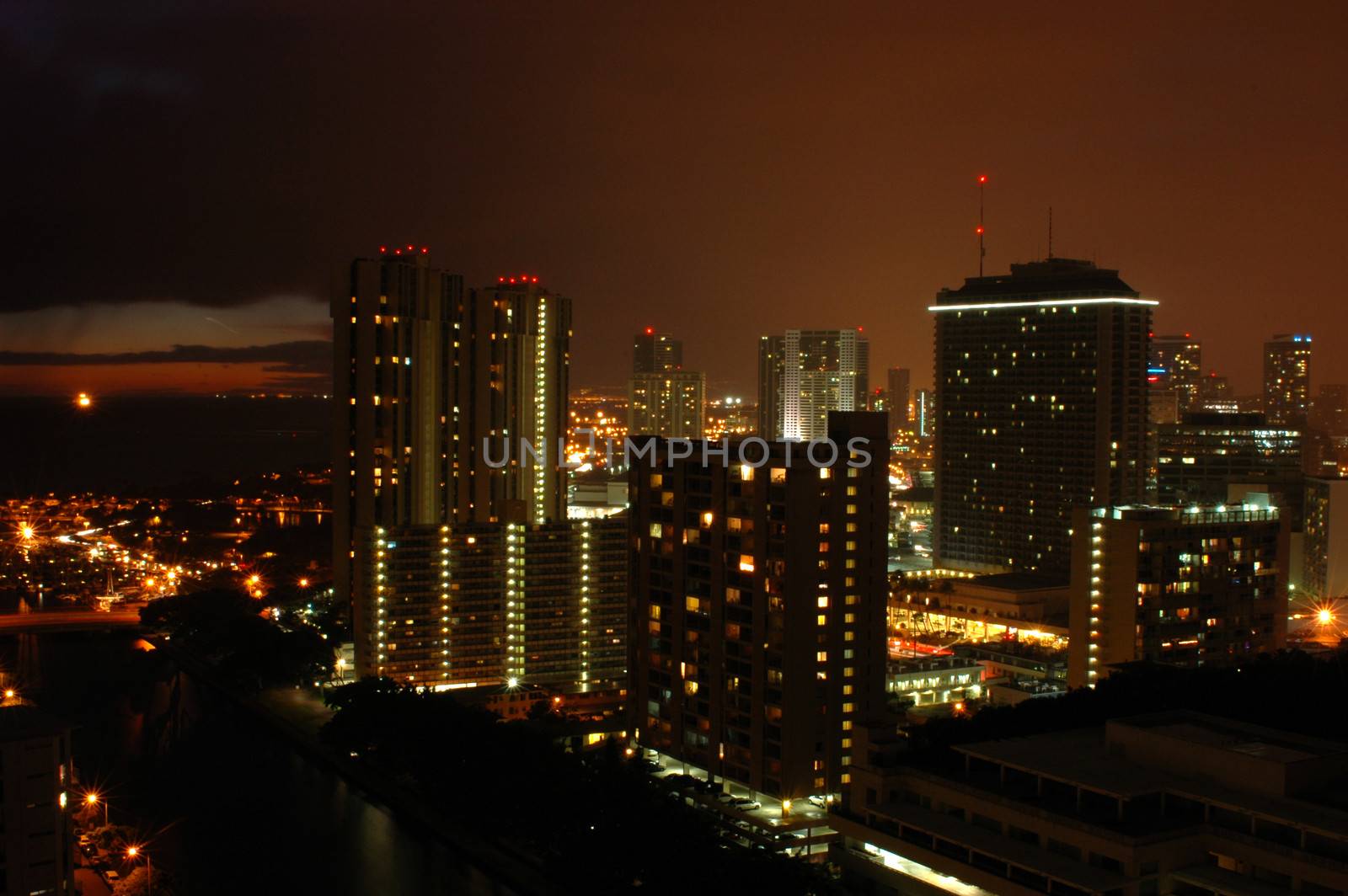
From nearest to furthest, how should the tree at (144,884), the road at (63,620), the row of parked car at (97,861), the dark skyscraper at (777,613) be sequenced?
1. the tree at (144,884)
2. the row of parked car at (97,861)
3. the dark skyscraper at (777,613)
4. the road at (63,620)

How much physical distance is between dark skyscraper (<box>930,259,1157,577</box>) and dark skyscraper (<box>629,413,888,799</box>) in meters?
11.2

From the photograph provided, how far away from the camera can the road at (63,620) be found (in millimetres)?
18125

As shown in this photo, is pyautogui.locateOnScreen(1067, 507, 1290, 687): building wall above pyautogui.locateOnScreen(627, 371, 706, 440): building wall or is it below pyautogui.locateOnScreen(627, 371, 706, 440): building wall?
below

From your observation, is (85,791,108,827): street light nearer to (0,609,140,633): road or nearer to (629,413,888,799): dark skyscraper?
(629,413,888,799): dark skyscraper

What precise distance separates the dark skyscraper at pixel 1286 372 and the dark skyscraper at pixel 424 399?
2623cm

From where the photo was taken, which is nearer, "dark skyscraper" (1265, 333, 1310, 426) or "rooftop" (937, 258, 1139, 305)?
"rooftop" (937, 258, 1139, 305)

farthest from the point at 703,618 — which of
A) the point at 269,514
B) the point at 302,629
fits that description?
the point at 269,514

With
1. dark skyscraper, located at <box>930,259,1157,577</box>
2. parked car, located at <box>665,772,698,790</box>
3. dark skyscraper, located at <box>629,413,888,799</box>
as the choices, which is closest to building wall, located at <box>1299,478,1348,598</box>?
dark skyscraper, located at <box>930,259,1157,577</box>

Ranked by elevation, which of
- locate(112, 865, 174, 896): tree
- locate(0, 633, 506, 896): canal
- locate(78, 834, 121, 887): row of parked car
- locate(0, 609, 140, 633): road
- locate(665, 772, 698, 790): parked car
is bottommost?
locate(0, 633, 506, 896): canal

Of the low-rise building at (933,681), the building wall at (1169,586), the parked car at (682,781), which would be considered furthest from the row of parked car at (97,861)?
the building wall at (1169,586)

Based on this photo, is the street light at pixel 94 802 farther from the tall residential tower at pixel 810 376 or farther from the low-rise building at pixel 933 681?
the tall residential tower at pixel 810 376

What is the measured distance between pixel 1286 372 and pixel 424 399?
2918 cm

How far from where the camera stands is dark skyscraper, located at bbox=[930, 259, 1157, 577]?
66.5 ft

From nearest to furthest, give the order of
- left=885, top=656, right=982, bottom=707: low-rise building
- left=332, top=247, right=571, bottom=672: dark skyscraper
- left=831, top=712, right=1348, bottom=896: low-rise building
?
1. left=831, top=712, right=1348, bottom=896: low-rise building
2. left=885, top=656, right=982, bottom=707: low-rise building
3. left=332, top=247, right=571, bottom=672: dark skyscraper
